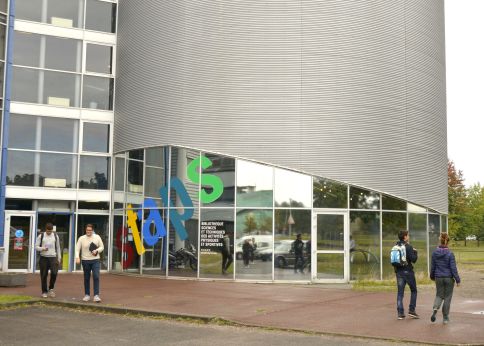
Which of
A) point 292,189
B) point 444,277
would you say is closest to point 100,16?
point 292,189

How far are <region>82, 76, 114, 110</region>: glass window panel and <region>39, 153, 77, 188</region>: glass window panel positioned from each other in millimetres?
2325

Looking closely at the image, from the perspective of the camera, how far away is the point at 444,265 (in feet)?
41.1

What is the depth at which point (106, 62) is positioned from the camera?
25.8 metres

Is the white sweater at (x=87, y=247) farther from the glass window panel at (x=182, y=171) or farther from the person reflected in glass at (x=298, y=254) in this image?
the person reflected in glass at (x=298, y=254)

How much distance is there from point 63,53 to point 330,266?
13483 millimetres

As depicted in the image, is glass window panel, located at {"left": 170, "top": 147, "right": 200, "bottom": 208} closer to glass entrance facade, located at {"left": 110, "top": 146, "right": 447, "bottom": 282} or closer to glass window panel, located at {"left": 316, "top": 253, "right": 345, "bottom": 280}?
glass entrance facade, located at {"left": 110, "top": 146, "right": 447, "bottom": 282}

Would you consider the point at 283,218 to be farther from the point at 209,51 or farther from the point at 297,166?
the point at 209,51

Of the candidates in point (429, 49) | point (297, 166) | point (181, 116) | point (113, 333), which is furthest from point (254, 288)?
point (429, 49)

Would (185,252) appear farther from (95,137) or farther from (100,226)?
(95,137)

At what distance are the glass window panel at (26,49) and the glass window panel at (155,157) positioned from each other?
5868 mm

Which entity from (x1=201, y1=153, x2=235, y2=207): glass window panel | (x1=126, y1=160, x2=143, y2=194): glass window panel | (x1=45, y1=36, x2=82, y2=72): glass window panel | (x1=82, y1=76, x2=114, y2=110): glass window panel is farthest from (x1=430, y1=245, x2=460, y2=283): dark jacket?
(x1=45, y1=36, x2=82, y2=72): glass window panel

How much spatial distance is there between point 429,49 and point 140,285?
14.2 meters

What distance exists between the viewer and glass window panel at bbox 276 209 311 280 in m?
21.0

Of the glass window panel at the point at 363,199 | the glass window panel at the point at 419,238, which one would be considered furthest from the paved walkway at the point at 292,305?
the glass window panel at the point at 419,238
